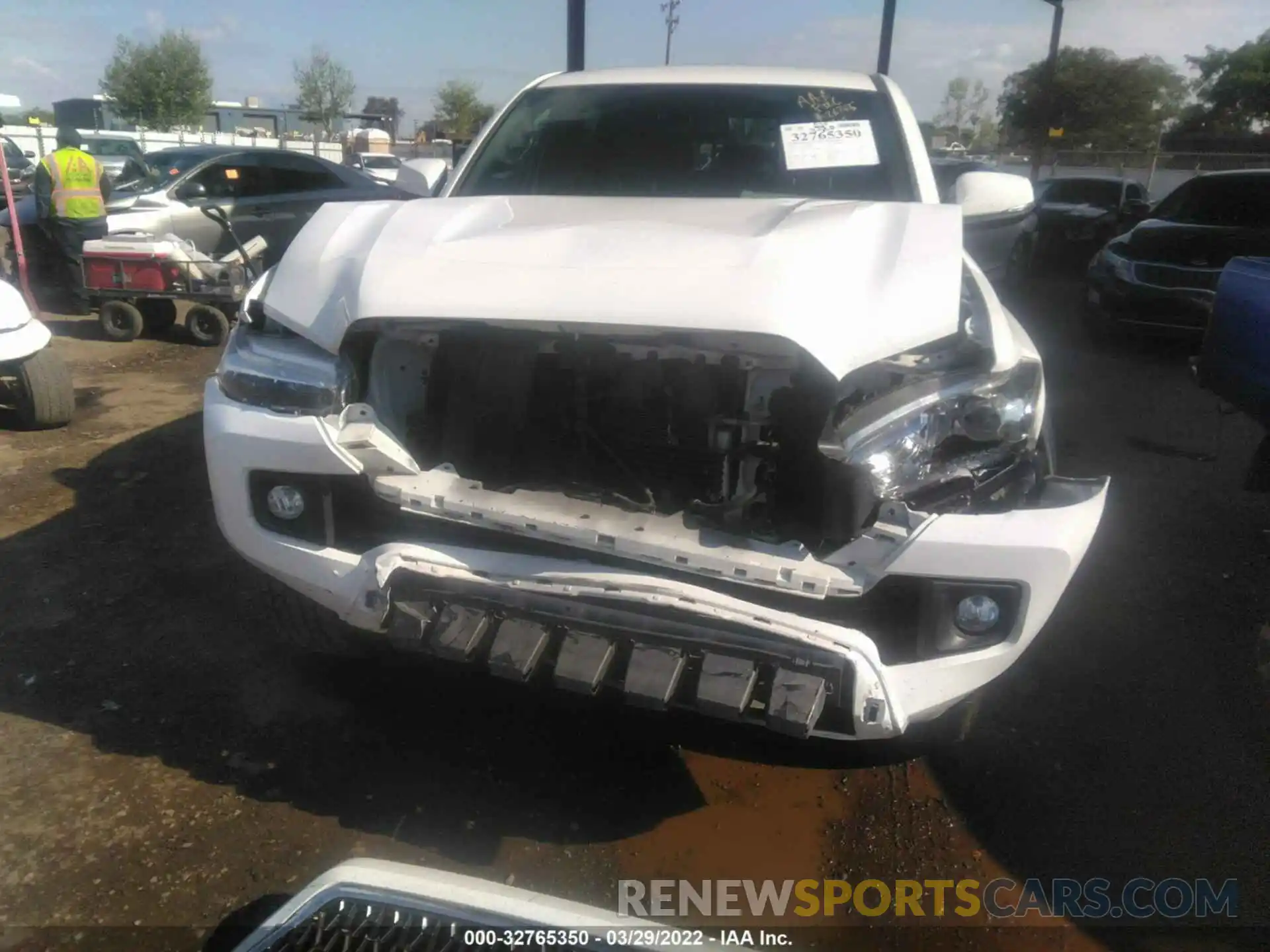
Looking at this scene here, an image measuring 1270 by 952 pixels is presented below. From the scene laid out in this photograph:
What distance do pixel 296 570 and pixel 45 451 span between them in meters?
3.49

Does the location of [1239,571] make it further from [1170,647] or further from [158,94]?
[158,94]

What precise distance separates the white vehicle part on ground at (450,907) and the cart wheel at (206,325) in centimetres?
675

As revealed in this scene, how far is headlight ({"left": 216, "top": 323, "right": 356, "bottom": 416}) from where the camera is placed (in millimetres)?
2340

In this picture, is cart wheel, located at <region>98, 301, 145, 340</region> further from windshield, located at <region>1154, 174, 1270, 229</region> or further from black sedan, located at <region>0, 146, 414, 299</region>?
windshield, located at <region>1154, 174, 1270, 229</region>

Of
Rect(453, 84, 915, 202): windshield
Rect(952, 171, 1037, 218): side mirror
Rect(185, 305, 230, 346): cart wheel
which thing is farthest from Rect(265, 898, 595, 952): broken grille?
Rect(185, 305, 230, 346): cart wheel

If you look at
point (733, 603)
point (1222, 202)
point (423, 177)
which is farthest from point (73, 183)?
point (1222, 202)

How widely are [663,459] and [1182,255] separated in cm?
766

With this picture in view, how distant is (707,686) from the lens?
199 centimetres

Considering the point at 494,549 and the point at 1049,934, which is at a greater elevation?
the point at 494,549

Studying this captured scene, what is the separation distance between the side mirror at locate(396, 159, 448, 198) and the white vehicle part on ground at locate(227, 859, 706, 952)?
286 centimetres

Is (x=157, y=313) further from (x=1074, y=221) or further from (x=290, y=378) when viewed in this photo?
(x=1074, y=221)

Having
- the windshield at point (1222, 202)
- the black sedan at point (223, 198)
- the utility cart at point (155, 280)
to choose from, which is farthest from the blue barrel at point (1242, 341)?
the black sedan at point (223, 198)

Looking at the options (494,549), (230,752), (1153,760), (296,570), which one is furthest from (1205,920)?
(230,752)

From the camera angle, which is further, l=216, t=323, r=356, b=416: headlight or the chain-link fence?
the chain-link fence
